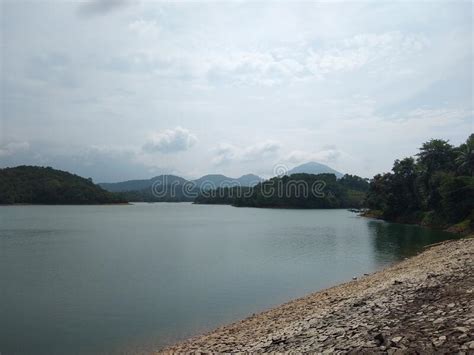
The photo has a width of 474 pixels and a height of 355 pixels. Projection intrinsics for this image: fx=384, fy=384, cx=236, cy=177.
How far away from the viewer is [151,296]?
20953mm

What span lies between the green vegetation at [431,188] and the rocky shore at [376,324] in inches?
1577

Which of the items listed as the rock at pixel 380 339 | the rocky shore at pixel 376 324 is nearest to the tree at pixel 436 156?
the rocky shore at pixel 376 324

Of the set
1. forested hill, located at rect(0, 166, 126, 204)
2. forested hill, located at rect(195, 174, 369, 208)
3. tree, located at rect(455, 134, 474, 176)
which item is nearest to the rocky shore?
tree, located at rect(455, 134, 474, 176)

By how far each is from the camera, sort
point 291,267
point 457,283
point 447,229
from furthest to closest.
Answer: point 447,229 → point 291,267 → point 457,283

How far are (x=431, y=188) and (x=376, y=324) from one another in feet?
196

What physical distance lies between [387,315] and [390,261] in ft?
73.1

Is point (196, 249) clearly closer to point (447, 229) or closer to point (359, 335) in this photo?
point (359, 335)

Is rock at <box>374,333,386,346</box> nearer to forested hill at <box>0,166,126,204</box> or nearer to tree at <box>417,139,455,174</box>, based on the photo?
tree at <box>417,139,455,174</box>

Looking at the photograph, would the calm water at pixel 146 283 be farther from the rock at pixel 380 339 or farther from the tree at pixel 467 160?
the tree at pixel 467 160

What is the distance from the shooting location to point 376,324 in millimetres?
10195

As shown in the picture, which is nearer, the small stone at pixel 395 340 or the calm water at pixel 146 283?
the small stone at pixel 395 340

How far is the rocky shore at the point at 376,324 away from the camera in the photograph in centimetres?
817

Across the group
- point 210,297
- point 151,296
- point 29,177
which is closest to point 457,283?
point 210,297

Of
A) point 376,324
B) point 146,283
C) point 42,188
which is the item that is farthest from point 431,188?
point 42,188
